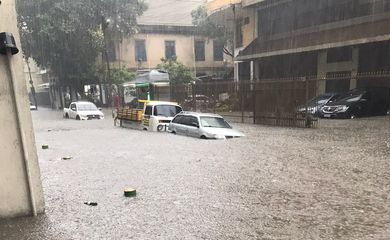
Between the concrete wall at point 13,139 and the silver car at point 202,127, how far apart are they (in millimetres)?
9217

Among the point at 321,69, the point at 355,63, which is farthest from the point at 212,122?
the point at 321,69

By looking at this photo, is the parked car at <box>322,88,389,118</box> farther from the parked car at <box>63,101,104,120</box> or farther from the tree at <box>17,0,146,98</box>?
the tree at <box>17,0,146,98</box>

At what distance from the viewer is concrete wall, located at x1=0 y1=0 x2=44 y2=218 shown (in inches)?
216

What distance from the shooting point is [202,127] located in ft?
48.6

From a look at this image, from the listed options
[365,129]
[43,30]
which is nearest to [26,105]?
[365,129]

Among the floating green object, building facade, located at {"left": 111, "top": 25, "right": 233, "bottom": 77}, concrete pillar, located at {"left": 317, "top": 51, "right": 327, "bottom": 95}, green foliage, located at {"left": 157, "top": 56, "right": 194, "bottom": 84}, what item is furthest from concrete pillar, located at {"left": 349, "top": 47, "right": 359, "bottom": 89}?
building facade, located at {"left": 111, "top": 25, "right": 233, "bottom": 77}

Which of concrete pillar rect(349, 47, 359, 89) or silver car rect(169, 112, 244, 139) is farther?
concrete pillar rect(349, 47, 359, 89)

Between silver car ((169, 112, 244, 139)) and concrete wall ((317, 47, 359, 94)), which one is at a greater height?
concrete wall ((317, 47, 359, 94))

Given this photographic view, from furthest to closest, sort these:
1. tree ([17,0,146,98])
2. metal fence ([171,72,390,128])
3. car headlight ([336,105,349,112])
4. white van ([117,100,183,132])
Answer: tree ([17,0,146,98]) < car headlight ([336,105,349,112]) < white van ([117,100,183,132]) < metal fence ([171,72,390,128])

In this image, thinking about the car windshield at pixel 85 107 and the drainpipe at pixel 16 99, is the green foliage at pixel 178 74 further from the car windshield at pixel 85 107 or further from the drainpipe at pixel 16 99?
the drainpipe at pixel 16 99

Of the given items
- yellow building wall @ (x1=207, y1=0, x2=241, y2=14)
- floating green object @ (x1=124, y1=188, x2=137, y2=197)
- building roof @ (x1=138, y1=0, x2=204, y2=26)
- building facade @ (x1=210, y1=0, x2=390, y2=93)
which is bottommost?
floating green object @ (x1=124, y1=188, x2=137, y2=197)

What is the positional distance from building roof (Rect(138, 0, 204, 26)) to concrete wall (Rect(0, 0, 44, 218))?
1563 inches

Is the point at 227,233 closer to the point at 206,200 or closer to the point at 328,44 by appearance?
the point at 206,200

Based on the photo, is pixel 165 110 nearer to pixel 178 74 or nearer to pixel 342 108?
pixel 342 108
